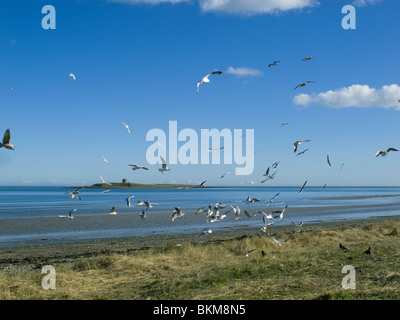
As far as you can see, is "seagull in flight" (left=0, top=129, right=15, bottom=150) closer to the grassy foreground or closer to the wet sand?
the grassy foreground

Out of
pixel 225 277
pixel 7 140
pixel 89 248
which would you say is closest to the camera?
pixel 7 140

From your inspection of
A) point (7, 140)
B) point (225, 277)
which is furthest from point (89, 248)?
point (7, 140)

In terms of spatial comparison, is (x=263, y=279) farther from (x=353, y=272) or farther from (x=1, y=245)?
(x=1, y=245)

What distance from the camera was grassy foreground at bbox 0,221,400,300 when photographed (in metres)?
10.8

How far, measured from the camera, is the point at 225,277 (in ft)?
41.7

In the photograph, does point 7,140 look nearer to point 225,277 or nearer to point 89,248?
point 225,277

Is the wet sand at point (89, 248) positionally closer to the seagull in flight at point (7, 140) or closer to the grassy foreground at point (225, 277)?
the grassy foreground at point (225, 277)

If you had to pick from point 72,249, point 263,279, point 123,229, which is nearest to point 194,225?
point 123,229

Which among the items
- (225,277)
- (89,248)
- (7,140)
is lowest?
(225,277)

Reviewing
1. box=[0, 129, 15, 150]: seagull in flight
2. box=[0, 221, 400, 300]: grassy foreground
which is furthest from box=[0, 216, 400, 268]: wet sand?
box=[0, 129, 15, 150]: seagull in flight

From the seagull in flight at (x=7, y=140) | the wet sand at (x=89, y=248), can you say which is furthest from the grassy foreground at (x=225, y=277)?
the seagull in flight at (x=7, y=140)

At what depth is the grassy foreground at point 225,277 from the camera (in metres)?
10.8

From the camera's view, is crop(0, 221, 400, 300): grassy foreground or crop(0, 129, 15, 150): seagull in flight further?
crop(0, 221, 400, 300): grassy foreground
